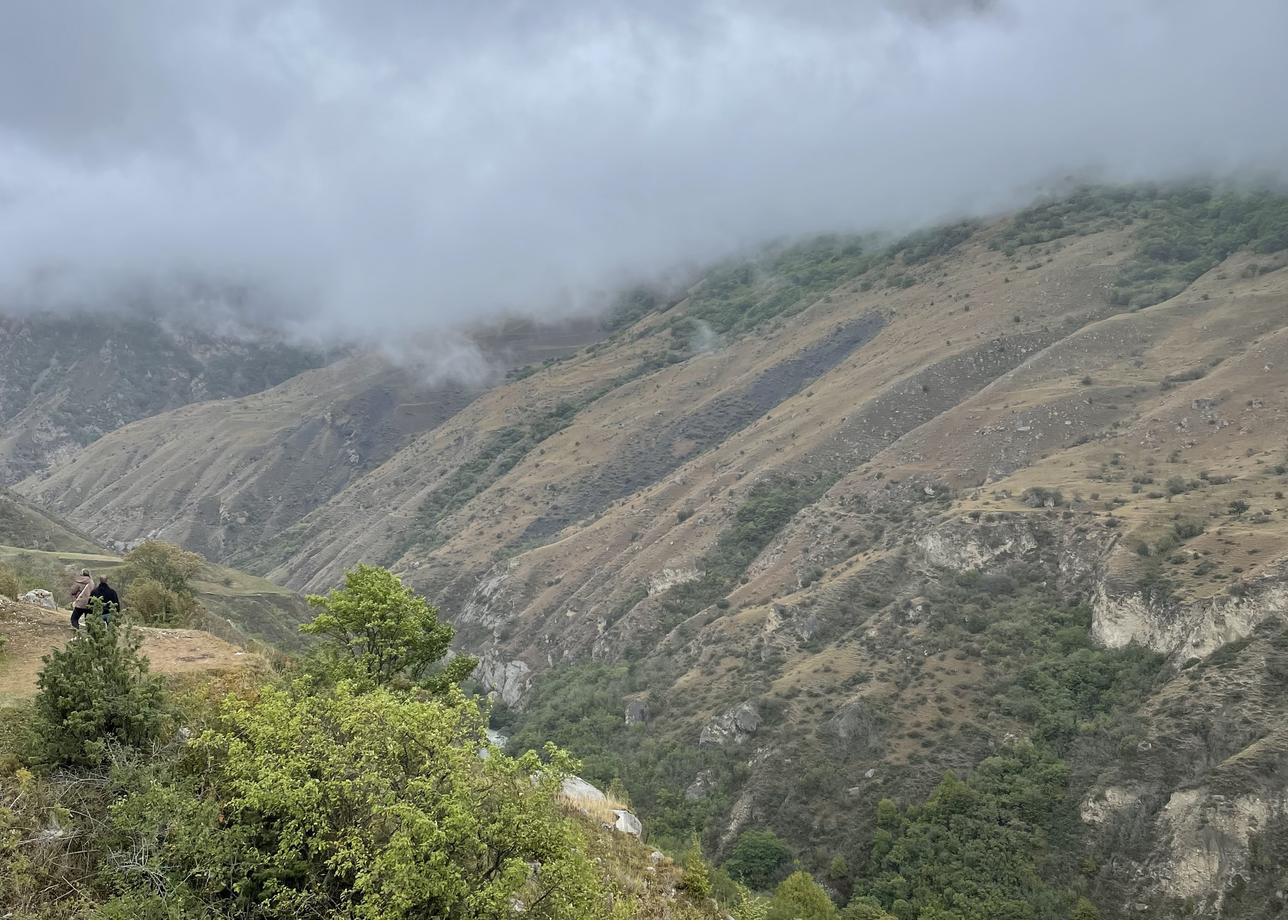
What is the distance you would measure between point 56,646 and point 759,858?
57018mm

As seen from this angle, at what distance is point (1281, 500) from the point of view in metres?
71.6

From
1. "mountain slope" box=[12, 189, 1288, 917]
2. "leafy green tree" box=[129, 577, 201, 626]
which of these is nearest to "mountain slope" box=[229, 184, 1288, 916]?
"mountain slope" box=[12, 189, 1288, 917]

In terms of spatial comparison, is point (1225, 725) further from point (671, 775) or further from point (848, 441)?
point (848, 441)

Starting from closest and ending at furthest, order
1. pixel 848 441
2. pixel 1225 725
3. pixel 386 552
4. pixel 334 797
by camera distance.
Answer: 1. pixel 334 797
2. pixel 1225 725
3. pixel 848 441
4. pixel 386 552

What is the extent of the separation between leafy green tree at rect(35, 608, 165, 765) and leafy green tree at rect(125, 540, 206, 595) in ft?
99.0

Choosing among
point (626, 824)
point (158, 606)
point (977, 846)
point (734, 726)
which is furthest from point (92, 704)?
point (734, 726)

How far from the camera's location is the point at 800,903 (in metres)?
41.8

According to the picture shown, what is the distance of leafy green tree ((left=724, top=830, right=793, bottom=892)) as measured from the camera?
64.6 metres

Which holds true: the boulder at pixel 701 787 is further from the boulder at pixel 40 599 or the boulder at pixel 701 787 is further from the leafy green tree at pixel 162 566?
the boulder at pixel 40 599

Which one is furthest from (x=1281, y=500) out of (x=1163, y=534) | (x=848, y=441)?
A: (x=848, y=441)

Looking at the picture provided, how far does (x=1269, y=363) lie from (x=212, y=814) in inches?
4189

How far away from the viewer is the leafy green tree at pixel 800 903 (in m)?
37.5

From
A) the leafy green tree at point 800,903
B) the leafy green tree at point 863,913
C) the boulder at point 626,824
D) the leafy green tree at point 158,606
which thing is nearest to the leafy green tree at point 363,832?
the boulder at point 626,824

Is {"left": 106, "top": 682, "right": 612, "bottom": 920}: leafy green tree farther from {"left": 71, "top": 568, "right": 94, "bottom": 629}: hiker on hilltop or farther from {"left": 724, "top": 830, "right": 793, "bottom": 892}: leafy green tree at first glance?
{"left": 724, "top": 830, "right": 793, "bottom": 892}: leafy green tree
